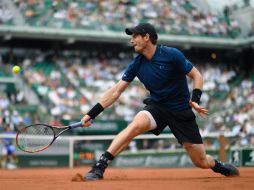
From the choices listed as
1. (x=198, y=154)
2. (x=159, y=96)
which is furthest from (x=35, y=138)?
(x=198, y=154)

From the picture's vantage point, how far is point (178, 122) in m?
8.12

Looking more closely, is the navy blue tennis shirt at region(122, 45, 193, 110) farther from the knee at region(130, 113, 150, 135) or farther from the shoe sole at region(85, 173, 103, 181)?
the shoe sole at region(85, 173, 103, 181)

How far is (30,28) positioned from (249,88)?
9.78 m

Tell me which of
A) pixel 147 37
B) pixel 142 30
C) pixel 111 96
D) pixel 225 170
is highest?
pixel 142 30

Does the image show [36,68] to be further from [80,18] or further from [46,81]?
[80,18]

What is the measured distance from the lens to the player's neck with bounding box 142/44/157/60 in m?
7.88

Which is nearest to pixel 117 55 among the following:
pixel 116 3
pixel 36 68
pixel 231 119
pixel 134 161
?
pixel 116 3

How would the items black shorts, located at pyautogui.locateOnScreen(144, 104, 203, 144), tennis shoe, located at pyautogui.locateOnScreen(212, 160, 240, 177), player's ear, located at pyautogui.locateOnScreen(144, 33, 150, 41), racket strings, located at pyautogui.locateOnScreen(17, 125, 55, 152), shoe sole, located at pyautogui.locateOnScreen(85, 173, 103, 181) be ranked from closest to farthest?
shoe sole, located at pyautogui.locateOnScreen(85, 173, 103, 181)
player's ear, located at pyautogui.locateOnScreen(144, 33, 150, 41)
black shorts, located at pyautogui.locateOnScreen(144, 104, 203, 144)
racket strings, located at pyautogui.locateOnScreen(17, 125, 55, 152)
tennis shoe, located at pyautogui.locateOnScreen(212, 160, 240, 177)

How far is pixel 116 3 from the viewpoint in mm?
25578

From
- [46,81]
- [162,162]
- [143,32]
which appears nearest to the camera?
[143,32]

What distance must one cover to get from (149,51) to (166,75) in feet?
1.31

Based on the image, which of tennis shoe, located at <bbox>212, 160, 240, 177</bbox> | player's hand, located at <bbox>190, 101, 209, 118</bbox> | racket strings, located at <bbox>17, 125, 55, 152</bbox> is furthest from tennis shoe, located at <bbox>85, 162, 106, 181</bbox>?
tennis shoe, located at <bbox>212, 160, 240, 177</bbox>

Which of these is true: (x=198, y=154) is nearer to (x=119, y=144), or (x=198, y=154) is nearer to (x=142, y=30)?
(x=119, y=144)

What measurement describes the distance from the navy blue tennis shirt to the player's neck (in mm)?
39
